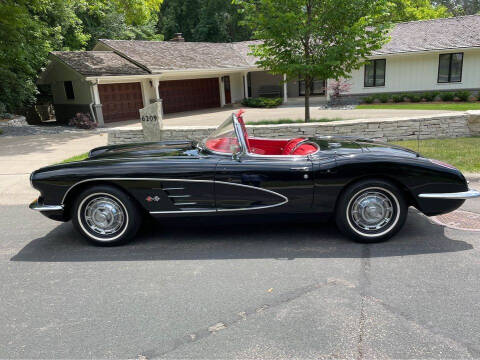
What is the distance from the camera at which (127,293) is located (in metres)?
3.40

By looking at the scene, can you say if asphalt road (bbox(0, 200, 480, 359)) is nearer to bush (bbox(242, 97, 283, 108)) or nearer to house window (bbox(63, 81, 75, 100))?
house window (bbox(63, 81, 75, 100))

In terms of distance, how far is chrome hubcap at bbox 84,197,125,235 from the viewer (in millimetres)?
4289

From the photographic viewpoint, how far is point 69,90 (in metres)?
21.1

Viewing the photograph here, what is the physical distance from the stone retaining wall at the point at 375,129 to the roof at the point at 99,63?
10.7 meters

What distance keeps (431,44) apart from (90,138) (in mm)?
18613

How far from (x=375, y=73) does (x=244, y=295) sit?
22.9 m

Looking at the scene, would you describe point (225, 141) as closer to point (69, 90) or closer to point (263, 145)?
point (263, 145)

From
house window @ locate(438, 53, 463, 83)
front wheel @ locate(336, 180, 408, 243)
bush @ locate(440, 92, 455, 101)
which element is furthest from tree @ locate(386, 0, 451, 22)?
front wheel @ locate(336, 180, 408, 243)

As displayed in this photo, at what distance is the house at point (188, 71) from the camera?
20.1 meters

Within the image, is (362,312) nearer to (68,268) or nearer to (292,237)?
(292,237)

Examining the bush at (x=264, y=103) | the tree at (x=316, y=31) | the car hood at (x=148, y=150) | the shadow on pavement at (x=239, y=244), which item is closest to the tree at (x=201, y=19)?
the bush at (x=264, y=103)

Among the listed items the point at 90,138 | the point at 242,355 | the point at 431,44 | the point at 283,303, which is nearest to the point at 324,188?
the point at 283,303

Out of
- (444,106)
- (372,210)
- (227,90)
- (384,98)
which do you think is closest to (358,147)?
(372,210)

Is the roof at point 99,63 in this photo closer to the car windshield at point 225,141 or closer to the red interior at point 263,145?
the red interior at point 263,145
